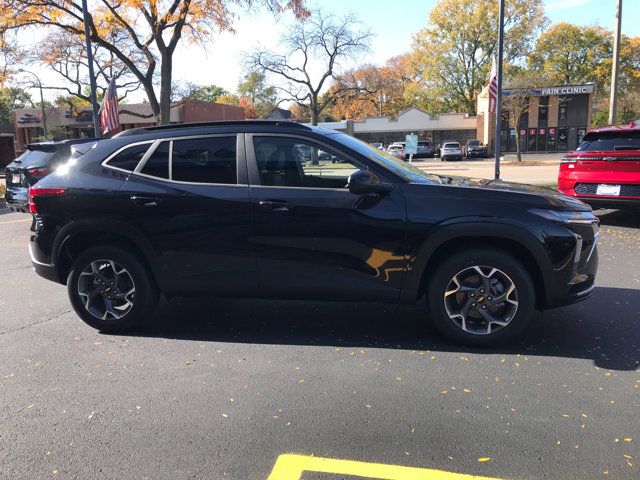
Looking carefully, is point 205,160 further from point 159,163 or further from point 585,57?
point 585,57

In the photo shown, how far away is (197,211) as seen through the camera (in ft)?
14.0

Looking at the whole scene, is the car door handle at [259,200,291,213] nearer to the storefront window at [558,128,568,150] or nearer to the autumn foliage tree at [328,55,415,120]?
the storefront window at [558,128,568,150]

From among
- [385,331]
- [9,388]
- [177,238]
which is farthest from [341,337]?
[9,388]

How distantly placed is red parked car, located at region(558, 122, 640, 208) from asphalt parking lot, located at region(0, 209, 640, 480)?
4.23m

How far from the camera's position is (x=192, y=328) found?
15.6ft

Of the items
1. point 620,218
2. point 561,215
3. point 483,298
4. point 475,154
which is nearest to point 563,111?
point 475,154

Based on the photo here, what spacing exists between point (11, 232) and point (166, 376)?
8.50 meters

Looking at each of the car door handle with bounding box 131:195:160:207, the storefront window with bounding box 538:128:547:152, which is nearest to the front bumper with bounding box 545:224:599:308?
the car door handle with bounding box 131:195:160:207

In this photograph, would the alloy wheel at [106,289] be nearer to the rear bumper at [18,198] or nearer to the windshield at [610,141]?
the rear bumper at [18,198]

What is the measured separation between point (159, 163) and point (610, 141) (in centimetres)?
775

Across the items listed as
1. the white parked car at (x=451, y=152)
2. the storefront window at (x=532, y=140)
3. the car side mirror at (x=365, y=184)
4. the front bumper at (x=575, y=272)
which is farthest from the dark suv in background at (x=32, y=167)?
the storefront window at (x=532, y=140)

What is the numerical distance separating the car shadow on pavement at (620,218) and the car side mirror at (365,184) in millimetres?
7439

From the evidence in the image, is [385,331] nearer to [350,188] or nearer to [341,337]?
[341,337]

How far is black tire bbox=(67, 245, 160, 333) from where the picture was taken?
177 inches
